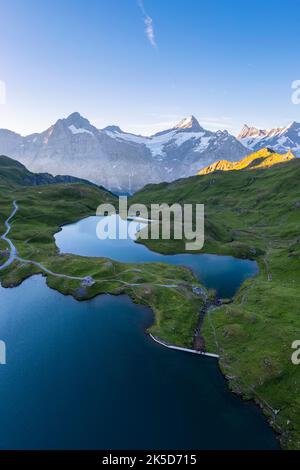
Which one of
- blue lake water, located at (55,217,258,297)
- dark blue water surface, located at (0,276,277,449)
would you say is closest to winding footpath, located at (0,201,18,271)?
blue lake water, located at (55,217,258,297)

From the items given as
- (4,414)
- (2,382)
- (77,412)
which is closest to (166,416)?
(77,412)

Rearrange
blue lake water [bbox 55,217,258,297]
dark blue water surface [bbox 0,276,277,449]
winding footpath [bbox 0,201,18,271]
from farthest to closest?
winding footpath [bbox 0,201,18,271] → blue lake water [bbox 55,217,258,297] → dark blue water surface [bbox 0,276,277,449]

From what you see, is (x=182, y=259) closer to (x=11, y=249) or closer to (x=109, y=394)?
(x=11, y=249)

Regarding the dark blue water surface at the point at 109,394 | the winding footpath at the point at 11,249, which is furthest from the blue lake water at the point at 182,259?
the dark blue water surface at the point at 109,394

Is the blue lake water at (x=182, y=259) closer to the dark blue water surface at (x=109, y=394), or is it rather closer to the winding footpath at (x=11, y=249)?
the winding footpath at (x=11, y=249)

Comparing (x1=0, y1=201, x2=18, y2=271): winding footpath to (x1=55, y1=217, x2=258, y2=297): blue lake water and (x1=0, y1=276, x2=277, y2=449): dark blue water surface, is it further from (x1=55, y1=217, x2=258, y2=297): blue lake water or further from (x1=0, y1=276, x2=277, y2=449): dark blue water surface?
(x1=0, y1=276, x2=277, y2=449): dark blue water surface

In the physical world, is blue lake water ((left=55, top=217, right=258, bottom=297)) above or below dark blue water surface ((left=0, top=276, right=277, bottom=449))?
above
